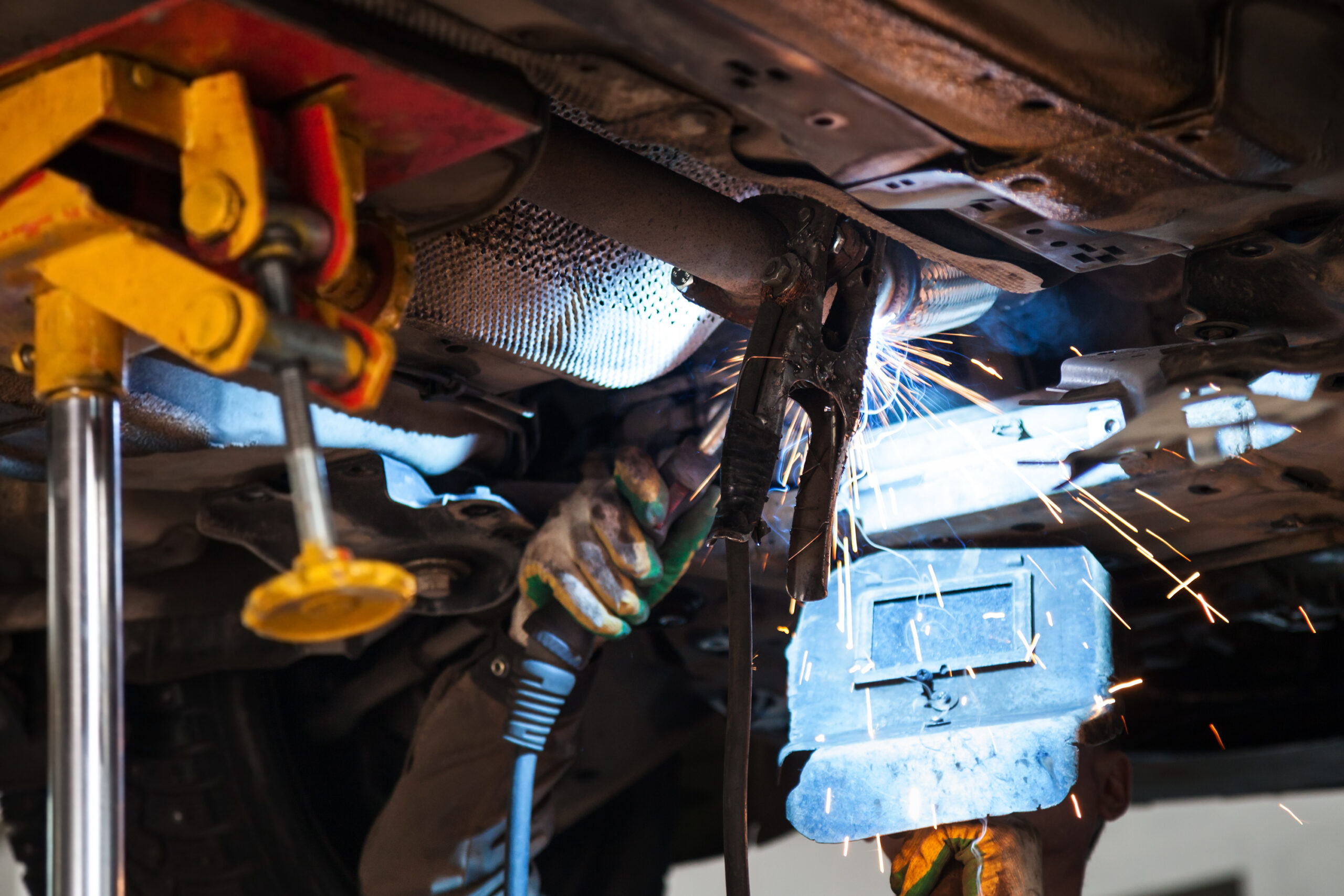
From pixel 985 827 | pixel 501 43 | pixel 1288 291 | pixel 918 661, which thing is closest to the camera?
pixel 501 43

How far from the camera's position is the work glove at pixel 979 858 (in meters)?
1.98

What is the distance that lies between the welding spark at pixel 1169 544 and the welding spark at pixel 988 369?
322 mm

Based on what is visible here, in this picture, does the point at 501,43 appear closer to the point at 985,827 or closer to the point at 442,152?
the point at 442,152

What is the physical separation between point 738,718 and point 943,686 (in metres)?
0.56

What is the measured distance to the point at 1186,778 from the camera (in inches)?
125

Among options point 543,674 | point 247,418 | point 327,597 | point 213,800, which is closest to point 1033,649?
point 543,674

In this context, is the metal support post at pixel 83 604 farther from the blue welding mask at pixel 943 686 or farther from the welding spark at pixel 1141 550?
the welding spark at pixel 1141 550

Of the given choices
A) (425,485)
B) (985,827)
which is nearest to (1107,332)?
(985,827)

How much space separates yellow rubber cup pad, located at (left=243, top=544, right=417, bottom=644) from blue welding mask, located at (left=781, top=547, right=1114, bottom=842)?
1.14 metres

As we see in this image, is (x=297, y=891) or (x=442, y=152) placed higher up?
(x=442, y=152)

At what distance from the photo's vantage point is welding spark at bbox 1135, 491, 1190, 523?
2.06 m

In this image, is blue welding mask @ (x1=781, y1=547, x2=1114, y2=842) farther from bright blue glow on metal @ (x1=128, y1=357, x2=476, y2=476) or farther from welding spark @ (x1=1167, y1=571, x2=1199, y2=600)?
bright blue glow on metal @ (x1=128, y1=357, x2=476, y2=476)

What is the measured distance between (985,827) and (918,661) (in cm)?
26

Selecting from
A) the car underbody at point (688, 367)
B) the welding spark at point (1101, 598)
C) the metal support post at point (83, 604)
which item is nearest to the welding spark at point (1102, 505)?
the car underbody at point (688, 367)
